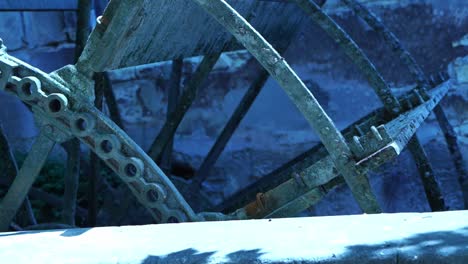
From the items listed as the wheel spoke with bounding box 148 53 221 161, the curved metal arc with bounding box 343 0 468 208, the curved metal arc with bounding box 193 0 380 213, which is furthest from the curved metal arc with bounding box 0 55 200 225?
the curved metal arc with bounding box 343 0 468 208

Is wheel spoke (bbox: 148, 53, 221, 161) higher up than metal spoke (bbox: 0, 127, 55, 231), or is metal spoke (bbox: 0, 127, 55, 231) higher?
wheel spoke (bbox: 148, 53, 221, 161)

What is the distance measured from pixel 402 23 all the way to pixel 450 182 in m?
1.14

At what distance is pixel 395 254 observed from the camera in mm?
2275

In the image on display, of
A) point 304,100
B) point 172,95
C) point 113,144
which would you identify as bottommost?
point 304,100

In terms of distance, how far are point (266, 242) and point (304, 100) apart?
67 centimetres

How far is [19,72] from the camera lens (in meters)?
3.27

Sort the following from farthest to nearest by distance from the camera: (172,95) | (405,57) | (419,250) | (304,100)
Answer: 1. (172,95)
2. (405,57)
3. (304,100)
4. (419,250)

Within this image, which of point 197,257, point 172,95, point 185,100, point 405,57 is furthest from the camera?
point 172,95

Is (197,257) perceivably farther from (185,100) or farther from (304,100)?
(185,100)

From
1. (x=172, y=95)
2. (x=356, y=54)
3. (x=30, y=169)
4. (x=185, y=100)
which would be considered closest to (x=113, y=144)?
(x=30, y=169)

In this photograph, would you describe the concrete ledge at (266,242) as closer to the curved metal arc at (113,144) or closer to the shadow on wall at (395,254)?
the shadow on wall at (395,254)

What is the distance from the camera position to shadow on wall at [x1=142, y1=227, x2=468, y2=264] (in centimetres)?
223

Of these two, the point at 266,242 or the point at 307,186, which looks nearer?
the point at 266,242

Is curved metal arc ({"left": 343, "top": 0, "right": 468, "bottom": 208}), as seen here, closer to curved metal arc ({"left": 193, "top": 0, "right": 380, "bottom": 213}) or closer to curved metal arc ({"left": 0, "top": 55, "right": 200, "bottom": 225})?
curved metal arc ({"left": 193, "top": 0, "right": 380, "bottom": 213})
